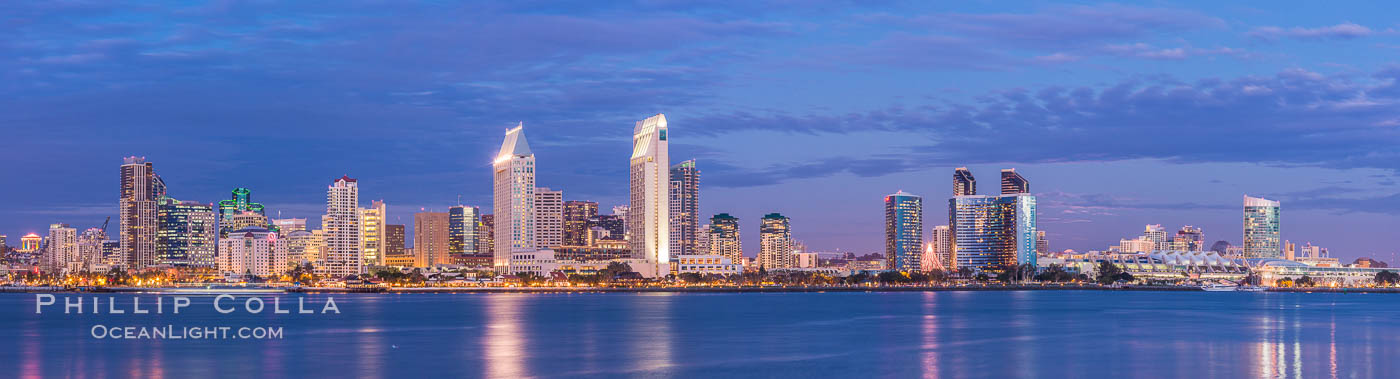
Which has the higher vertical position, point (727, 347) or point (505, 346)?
point (505, 346)

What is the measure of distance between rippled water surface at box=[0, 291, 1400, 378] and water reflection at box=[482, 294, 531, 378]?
0.45 ft

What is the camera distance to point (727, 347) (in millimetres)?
71562

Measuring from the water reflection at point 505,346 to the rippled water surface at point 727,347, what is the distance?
0.45 ft

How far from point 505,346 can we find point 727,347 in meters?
11.5

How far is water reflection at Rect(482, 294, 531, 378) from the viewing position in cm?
5762

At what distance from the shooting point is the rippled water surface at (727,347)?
189 ft

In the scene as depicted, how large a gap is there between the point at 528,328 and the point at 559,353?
24121mm

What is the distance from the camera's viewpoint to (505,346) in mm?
72188

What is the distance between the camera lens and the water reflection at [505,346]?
5762cm

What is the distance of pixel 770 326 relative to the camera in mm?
93500

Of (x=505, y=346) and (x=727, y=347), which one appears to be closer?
(x=727, y=347)

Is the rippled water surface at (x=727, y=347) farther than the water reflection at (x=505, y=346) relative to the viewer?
Yes

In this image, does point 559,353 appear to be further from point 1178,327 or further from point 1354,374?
point 1178,327

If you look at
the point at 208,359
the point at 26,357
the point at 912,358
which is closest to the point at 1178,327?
the point at 912,358
